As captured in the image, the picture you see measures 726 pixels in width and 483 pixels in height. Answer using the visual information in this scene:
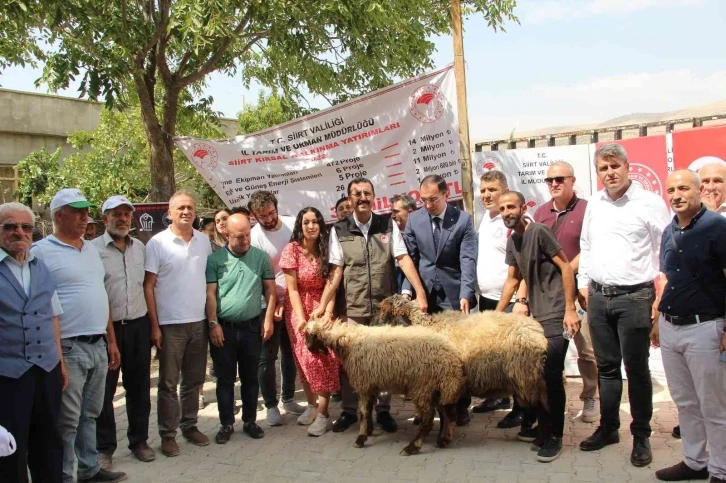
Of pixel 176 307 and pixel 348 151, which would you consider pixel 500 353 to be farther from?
pixel 348 151

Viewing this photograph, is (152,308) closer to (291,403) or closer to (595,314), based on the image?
(291,403)

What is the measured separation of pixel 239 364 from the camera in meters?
5.61

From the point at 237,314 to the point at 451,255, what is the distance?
1.99m

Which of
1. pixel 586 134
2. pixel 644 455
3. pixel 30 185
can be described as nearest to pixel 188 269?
pixel 644 455

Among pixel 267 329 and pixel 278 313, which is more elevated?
pixel 278 313

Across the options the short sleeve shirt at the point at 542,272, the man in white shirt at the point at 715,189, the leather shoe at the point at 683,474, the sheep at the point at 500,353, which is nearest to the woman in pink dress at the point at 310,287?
the sheep at the point at 500,353

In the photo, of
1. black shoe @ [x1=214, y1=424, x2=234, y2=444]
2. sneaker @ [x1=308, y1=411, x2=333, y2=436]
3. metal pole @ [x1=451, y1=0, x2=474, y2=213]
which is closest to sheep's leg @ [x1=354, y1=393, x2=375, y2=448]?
sneaker @ [x1=308, y1=411, x2=333, y2=436]

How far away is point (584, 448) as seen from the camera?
4793 mm

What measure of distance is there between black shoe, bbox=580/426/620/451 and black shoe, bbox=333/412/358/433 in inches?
79.9

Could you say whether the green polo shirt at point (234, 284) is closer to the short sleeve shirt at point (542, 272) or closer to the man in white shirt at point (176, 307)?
the man in white shirt at point (176, 307)

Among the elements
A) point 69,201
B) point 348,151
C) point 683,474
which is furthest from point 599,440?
point 69,201

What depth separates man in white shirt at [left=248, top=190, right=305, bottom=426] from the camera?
6000 millimetres

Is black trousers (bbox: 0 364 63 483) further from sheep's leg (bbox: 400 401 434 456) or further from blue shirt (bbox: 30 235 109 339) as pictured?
sheep's leg (bbox: 400 401 434 456)

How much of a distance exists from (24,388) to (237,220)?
2.23m
